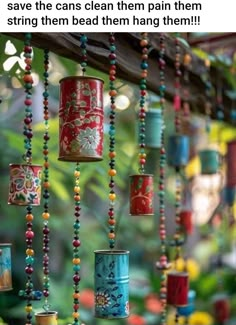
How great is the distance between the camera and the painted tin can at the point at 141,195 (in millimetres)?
1133

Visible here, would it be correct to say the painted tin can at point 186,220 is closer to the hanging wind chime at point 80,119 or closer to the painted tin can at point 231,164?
the painted tin can at point 231,164

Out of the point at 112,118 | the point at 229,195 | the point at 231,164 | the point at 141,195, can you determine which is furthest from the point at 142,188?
the point at 229,195

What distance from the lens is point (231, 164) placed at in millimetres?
1748

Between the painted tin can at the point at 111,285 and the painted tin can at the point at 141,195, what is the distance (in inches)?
4.5

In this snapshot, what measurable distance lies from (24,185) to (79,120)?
136 millimetres

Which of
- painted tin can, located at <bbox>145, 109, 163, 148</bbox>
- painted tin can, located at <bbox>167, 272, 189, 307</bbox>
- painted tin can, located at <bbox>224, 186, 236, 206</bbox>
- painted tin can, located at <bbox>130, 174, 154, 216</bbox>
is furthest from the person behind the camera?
painted tin can, located at <bbox>224, 186, 236, 206</bbox>

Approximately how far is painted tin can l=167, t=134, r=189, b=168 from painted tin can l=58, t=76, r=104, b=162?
68 cm

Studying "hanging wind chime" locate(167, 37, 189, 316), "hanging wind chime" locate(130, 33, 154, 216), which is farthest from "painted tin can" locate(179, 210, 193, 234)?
"hanging wind chime" locate(130, 33, 154, 216)

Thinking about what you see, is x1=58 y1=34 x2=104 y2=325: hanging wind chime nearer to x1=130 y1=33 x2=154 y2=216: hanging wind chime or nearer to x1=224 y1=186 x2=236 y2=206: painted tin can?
x1=130 y1=33 x2=154 y2=216: hanging wind chime

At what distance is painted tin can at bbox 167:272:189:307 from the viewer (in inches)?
55.1

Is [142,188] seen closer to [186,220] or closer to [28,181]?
[28,181]
